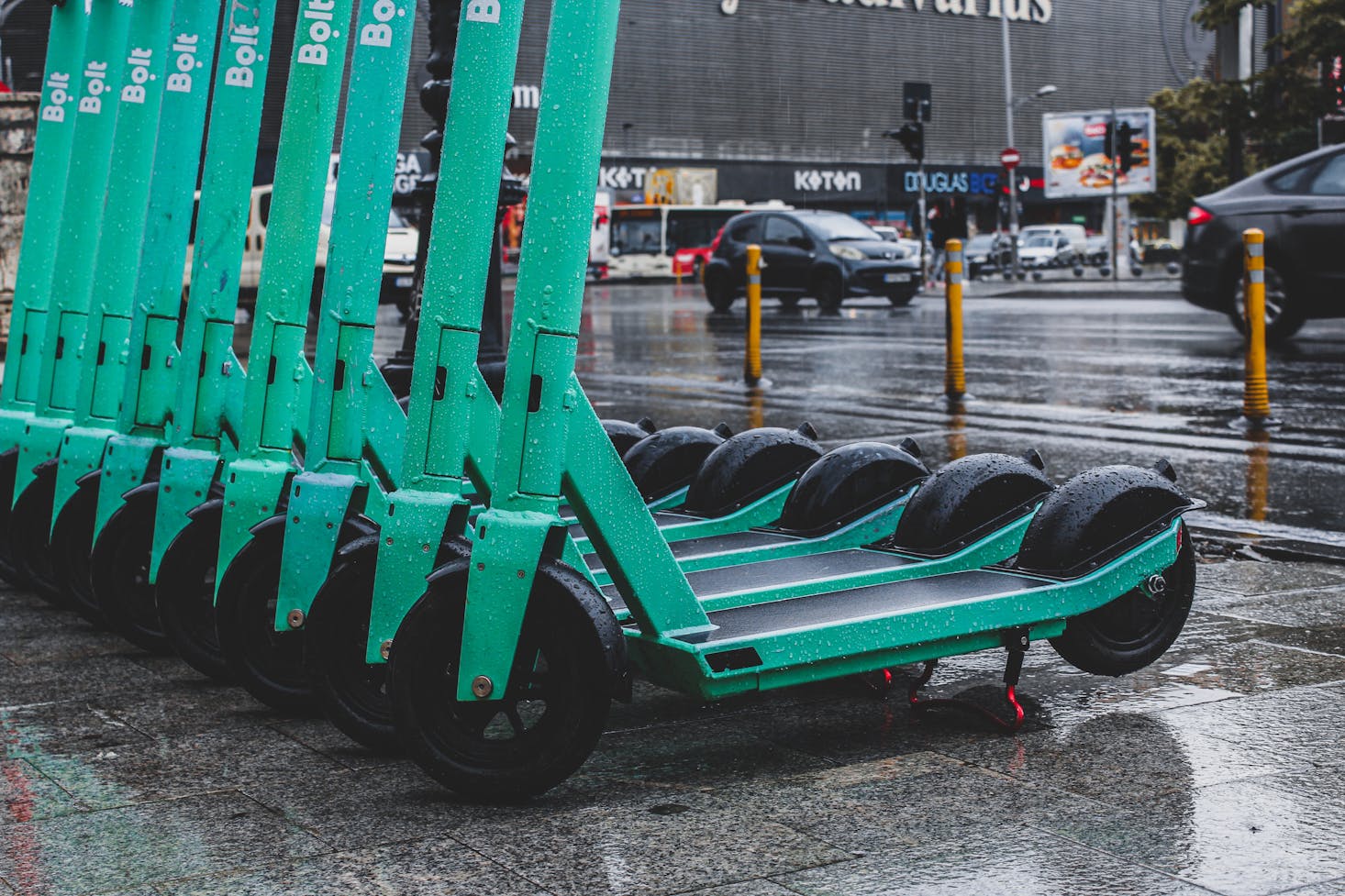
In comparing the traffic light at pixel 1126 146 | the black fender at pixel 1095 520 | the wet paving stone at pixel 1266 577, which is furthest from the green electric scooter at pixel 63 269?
the traffic light at pixel 1126 146

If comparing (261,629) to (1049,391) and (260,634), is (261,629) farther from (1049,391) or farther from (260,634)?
(1049,391)

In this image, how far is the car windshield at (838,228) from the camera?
29562mm

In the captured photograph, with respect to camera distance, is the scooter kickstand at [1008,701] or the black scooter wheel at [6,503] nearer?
the scooter kickstand at [1008,701]

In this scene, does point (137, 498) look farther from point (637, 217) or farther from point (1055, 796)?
point (637, 217)

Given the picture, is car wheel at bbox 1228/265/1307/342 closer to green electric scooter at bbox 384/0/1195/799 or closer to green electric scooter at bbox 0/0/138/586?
green electric scooter at bbox 0/0/138/586

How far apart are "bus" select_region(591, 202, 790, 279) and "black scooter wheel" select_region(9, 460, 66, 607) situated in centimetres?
4683

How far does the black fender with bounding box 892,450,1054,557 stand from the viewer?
4.69m

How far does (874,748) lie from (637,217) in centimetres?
4957

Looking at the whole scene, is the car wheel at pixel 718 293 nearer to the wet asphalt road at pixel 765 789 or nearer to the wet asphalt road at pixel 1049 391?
the wet asphalt road at pixel 1049 391

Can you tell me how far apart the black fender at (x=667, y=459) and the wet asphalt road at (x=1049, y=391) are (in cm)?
278

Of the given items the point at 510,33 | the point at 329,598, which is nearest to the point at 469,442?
the point at 329,598

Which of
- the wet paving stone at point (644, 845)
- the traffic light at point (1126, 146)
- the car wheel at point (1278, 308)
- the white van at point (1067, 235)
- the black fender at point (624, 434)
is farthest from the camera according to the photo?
the white van at point (1067, 235)

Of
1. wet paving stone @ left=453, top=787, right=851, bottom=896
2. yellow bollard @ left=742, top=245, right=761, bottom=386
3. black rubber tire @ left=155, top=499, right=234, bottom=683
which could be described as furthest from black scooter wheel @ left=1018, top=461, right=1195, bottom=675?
yellow bollard @ left=742, top=245, right=761, bottom=386

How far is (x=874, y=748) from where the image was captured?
13.4 ft
